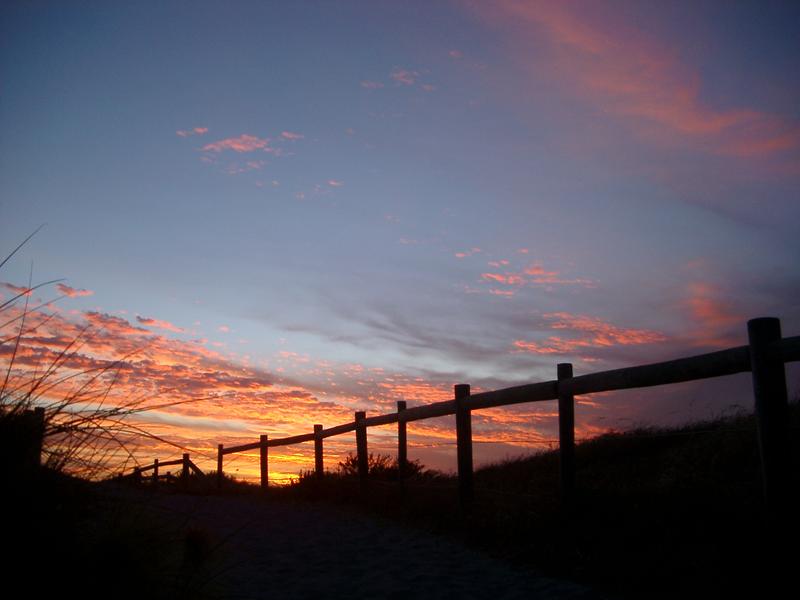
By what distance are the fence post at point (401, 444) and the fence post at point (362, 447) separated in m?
1.28

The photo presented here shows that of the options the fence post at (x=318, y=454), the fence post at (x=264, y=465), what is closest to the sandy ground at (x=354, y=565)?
the fence post at (x=318, y=454)

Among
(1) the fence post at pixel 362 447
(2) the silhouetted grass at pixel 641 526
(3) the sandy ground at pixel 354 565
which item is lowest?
(3) the sandy ground at pixel 354 565

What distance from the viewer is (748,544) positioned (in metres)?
4.56

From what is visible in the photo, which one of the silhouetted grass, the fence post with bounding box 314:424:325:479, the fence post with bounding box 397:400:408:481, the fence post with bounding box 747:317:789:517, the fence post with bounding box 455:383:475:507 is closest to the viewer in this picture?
the silhouetted grass

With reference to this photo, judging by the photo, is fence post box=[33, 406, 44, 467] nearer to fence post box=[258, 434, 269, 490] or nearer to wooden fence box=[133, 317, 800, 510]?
wooden fence box=[133, 317, 800, 510]

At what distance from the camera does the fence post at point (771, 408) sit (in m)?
4.91

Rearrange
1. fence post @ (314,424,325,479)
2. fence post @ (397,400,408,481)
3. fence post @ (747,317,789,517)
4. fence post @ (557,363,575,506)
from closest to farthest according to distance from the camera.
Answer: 1. fence post @ (747,317,789,517)
2. fence post @ (557,363,575,506)
3. fence post @ (397,400,408,481)
4. fence post @ (314,424,325,479)

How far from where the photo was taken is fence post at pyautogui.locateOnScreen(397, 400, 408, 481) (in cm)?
1007

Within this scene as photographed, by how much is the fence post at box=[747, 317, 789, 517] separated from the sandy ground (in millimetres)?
1561

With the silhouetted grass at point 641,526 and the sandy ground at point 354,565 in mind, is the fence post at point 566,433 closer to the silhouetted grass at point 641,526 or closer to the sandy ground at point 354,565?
the silhouetted grass at point 641,526

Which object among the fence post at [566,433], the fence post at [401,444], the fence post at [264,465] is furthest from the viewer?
the fence post at [264,465]

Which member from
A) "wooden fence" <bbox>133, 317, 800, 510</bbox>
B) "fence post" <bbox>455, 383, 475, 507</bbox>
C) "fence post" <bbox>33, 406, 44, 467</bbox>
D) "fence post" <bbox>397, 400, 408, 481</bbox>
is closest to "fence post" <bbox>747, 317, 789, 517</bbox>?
"wooden fence" <bbox>133, 317, 800, 510</bbox>

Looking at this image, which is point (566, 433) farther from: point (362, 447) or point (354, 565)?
point (362, 447)

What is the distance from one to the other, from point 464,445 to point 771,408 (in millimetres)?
4337
